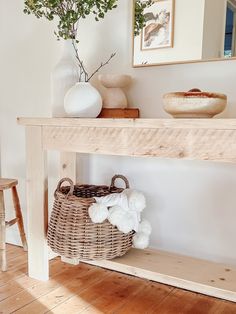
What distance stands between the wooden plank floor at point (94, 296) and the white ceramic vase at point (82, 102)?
716 mm

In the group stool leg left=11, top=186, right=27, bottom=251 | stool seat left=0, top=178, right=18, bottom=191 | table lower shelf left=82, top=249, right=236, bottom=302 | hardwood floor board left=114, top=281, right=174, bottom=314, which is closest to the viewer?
table lower shelf left=82, top=249, right=236, bottom=302

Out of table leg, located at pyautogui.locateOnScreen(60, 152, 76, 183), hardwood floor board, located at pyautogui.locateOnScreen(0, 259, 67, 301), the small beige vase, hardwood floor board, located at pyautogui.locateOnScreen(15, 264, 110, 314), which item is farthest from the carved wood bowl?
hardwood floor board, located at pyautogui.locateOnScreen(0, 259, 67, 301)

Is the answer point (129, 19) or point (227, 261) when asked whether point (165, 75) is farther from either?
point (227, 261)

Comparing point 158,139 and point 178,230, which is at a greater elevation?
point 158,139

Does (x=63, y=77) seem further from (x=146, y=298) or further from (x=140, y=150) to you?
(x=146, y=298)

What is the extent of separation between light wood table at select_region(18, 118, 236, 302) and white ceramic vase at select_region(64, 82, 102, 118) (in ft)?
0.23

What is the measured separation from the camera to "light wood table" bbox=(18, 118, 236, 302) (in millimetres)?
980

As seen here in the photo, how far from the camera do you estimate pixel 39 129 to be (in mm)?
1346

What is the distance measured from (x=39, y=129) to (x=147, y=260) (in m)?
0.68

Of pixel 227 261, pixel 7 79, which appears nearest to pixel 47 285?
pixel 227 261

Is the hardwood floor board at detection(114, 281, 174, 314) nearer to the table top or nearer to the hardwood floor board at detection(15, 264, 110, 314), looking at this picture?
the hardwood floor board at detection(15, 264, 110, 314)

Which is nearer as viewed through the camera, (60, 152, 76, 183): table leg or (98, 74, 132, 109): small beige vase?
(98, 74, 132, 109): small beige vase

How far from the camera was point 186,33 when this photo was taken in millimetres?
1311

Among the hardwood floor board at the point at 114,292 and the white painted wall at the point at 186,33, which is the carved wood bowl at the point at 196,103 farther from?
the hardwood floor board at the point at 114,292
